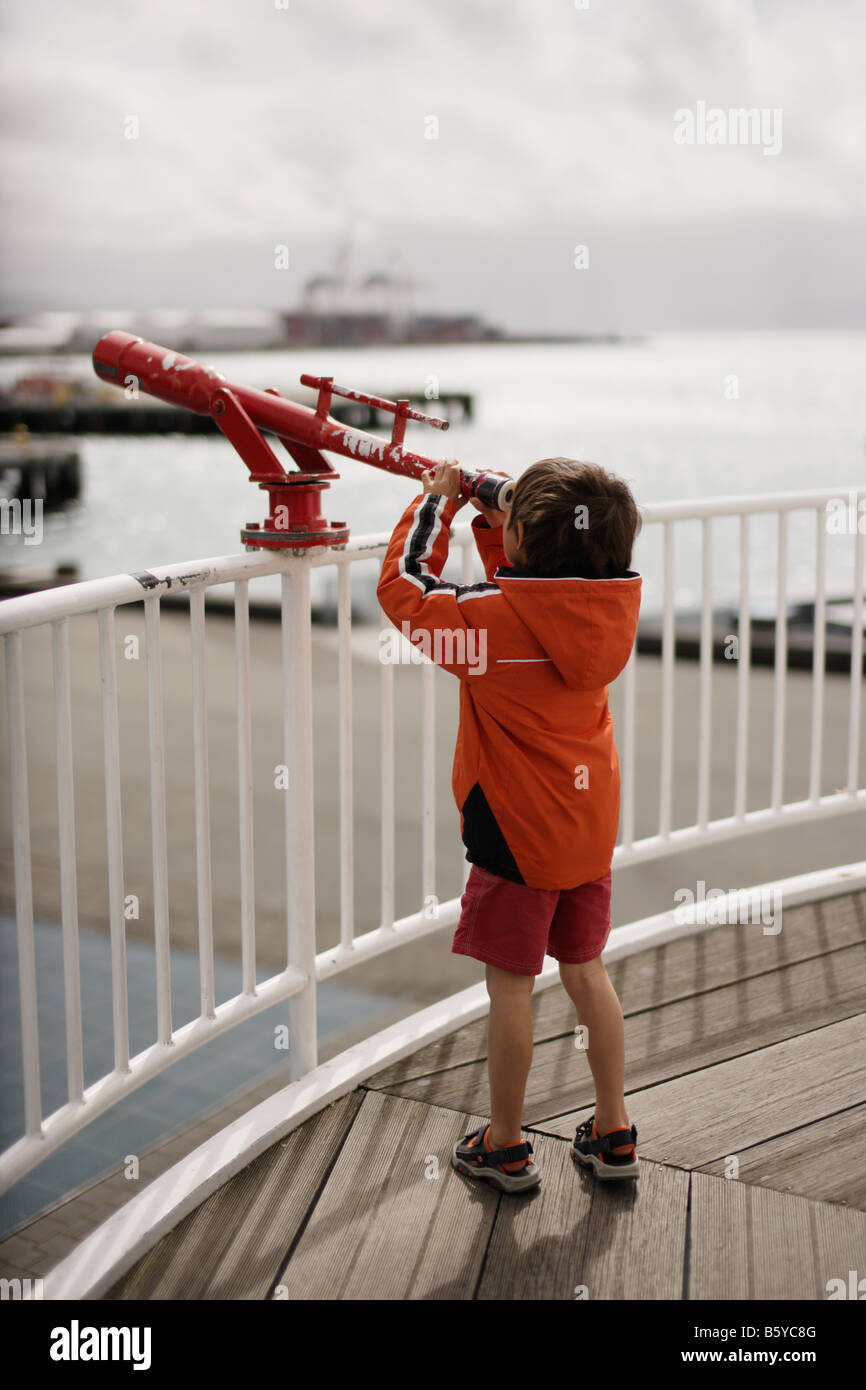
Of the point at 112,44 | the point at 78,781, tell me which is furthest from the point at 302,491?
the point at 112,44

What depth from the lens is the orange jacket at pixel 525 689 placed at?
1.65 m

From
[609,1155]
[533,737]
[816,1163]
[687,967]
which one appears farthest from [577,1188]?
→ [687,967]

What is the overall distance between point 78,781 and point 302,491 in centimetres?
439

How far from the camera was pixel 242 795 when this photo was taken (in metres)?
2.04

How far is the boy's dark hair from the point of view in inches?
64.1

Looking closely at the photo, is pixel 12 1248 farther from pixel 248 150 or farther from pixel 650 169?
pixel 248 150

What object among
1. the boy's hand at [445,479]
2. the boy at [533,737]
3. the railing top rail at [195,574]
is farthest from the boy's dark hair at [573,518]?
the railing top rail at [195,574]

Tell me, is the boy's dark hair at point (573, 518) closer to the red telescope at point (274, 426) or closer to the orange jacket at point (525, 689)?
the orange jacket at point (525, 689)

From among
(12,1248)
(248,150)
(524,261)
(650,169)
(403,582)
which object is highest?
(248,150)

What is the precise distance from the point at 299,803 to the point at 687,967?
38.8 inches

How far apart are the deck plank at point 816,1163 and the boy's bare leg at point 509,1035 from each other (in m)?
0.34

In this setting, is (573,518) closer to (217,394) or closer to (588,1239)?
(217,394)

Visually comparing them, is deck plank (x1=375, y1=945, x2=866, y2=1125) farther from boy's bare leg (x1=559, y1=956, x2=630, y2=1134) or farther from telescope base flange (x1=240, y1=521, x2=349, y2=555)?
telescope base flange (x1=240, y1=521, x2=349, y2=555)

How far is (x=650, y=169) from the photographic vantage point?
70.1 metres
